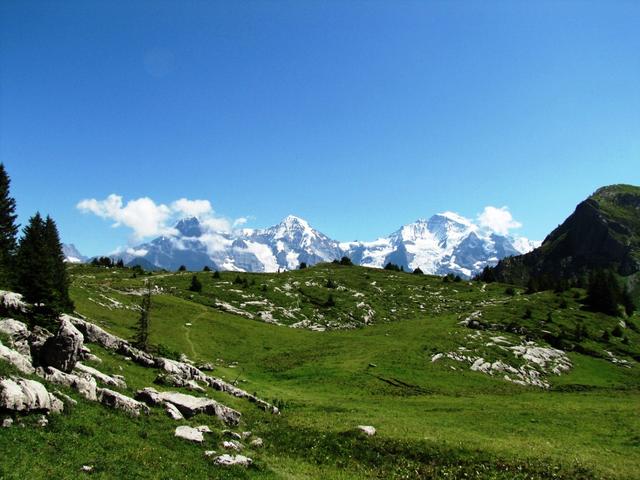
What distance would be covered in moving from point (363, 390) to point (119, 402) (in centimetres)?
3286

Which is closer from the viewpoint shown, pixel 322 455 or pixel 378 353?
pixel 322 455

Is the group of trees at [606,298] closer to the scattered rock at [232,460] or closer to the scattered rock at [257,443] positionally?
the scattered rock at [257,443]

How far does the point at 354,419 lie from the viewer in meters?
36.5

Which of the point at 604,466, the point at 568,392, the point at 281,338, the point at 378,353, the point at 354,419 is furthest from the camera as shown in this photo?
the point at 281,338

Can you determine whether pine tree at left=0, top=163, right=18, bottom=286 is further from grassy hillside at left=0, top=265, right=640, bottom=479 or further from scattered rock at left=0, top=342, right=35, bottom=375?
scattered rock at left=0, top=342, right=35, bottom=375

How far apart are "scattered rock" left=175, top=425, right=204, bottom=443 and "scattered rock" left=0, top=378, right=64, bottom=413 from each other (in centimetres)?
675

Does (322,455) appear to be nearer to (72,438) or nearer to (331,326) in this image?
(72,438)

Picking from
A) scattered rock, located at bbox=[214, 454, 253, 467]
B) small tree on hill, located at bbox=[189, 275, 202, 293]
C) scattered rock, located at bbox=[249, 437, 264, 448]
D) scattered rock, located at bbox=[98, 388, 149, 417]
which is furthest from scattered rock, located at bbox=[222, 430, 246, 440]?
small tree on hill, located at bbox=[189, 275, 202, 293]

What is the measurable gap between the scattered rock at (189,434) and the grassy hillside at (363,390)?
69 centimetres

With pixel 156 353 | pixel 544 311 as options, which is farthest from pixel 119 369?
pixel 544 311

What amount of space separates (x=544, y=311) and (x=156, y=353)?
295 feet

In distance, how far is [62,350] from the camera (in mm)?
28031

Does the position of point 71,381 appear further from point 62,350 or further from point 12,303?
point 12,303

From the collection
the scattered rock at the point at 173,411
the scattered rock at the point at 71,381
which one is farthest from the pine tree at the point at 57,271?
the scattered rock at the point at 173,411
